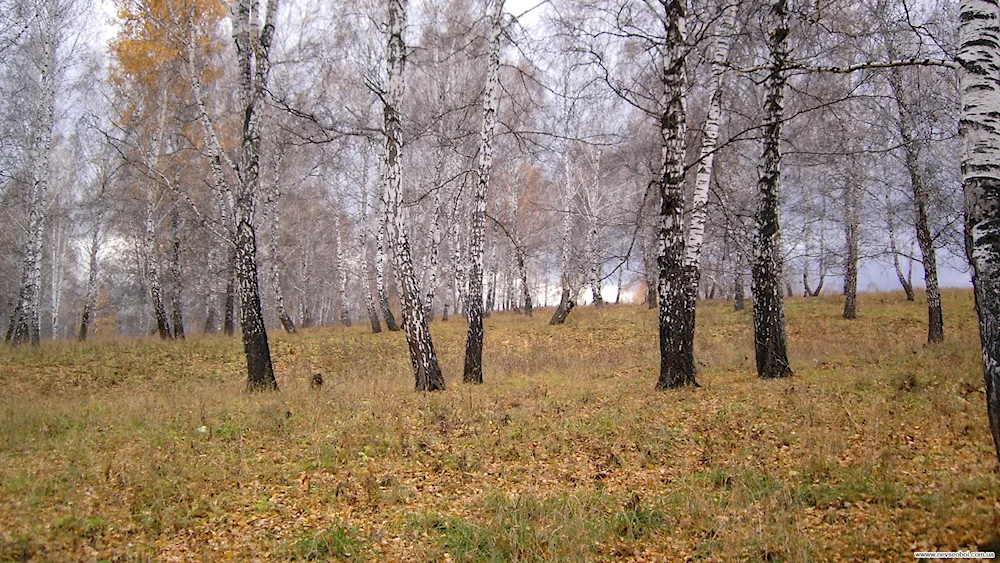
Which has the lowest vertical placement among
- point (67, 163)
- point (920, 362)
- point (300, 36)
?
point (920, 362)

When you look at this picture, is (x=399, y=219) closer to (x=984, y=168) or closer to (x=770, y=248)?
(x=770, y=248)

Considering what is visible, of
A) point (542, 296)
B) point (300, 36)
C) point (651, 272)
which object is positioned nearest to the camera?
point (300, 36)

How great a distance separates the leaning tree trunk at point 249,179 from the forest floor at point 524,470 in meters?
1.02

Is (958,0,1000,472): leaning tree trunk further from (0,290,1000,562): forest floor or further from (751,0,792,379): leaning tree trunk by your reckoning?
(751,0,792,379): leaning tree trunk

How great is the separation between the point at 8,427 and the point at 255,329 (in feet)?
12.4

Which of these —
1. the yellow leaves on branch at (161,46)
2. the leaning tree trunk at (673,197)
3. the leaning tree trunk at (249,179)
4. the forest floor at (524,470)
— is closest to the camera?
the forest floor at (524,470)

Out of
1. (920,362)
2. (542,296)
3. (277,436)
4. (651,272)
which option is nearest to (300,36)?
(277,436)

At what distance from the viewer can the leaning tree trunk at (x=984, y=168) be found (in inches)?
132

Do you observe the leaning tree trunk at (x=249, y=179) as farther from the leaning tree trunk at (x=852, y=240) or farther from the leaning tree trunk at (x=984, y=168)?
the leaning tree trunk at (x=852, y=240)

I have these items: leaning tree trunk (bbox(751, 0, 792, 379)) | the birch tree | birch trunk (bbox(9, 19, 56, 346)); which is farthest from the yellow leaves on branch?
leaning tree trunk (bbox(751, 0, 792, 379))

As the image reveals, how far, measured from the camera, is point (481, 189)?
10.5m

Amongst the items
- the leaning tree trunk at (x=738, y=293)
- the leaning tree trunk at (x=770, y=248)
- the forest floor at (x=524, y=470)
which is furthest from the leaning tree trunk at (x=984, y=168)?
the leaning tree trunk at (x=738, y=293)

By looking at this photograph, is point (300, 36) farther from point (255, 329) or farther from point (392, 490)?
point (392, 490)

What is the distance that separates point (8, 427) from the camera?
7.21 meters
